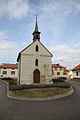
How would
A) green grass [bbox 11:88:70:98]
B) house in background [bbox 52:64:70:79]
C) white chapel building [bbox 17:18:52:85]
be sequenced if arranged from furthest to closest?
house in background [bbox 52:64:70:79] → white chapel building [bbox 17:18:52:85] → green grass [bbox 11:88:70:98]

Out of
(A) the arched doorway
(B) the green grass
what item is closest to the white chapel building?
(A) the arched doorway

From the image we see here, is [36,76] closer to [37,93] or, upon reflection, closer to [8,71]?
[37,93]

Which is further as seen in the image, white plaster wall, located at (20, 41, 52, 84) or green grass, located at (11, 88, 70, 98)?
white plaster wall, located at (20, 41, 52, 84)

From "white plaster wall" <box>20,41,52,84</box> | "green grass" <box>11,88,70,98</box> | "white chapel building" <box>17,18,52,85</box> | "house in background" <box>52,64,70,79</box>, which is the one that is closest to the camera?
"green grass" <box>11,88,70,98</box>

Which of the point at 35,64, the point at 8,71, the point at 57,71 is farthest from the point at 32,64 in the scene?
the point at 57,71

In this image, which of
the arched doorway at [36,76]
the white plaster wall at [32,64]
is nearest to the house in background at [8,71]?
the arched doorway at [36,76]

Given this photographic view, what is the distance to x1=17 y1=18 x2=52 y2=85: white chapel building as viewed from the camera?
3019 centimetres

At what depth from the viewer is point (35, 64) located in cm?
3138

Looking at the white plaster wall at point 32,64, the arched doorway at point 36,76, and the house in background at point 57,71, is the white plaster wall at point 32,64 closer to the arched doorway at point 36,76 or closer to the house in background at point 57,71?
the arched doorway at point 36,76

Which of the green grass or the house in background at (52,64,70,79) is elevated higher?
the house in background at (52,64,70,79)

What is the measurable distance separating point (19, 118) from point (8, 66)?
55340 mm

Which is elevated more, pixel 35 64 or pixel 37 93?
pixel 35 64

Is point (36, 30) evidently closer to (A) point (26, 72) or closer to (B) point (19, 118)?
(A) point (26, 72)

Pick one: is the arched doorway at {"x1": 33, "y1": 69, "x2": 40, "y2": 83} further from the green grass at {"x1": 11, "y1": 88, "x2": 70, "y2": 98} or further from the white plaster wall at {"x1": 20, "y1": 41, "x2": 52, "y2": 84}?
the green grass at {"x1": 11, "y1": 88, "x2": 70, "y2": 98}
